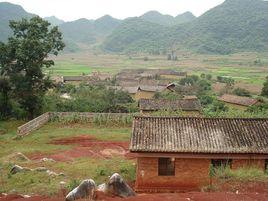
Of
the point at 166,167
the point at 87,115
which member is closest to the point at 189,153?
the point at 166,167

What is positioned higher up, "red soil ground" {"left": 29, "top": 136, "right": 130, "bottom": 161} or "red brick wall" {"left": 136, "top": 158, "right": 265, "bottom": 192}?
"red brick wall" {"left": 136, "top": 158, "right": 265, "bottom": 192}

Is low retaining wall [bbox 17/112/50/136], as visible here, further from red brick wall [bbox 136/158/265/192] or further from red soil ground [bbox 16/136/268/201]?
red brick wall [bbox 136/158/265/192]

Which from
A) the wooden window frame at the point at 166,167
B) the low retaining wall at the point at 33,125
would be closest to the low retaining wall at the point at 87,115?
the low retaining wall at the point at 33,125

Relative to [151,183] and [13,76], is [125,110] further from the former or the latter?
[151,183]

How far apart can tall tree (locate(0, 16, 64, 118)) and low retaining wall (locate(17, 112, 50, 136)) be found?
6.98 ft

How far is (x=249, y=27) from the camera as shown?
171750 millimetres

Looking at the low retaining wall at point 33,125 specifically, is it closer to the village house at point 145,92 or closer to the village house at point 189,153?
the village house at point 189,153

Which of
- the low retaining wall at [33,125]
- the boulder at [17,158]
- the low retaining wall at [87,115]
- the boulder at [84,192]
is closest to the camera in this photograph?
the boulder at [84,192]

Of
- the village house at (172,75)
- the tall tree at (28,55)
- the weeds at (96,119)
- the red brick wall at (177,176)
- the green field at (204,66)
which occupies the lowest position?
the green field at (204,66)

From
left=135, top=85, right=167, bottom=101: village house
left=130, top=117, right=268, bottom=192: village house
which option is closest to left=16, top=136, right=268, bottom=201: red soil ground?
left=130, top=117, right=268, bottom=192: village house

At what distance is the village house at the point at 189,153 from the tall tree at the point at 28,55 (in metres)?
23.1

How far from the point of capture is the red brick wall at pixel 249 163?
19781 millimetres

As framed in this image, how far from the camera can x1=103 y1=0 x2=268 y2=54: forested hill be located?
543ft

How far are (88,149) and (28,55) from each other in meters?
13.4
